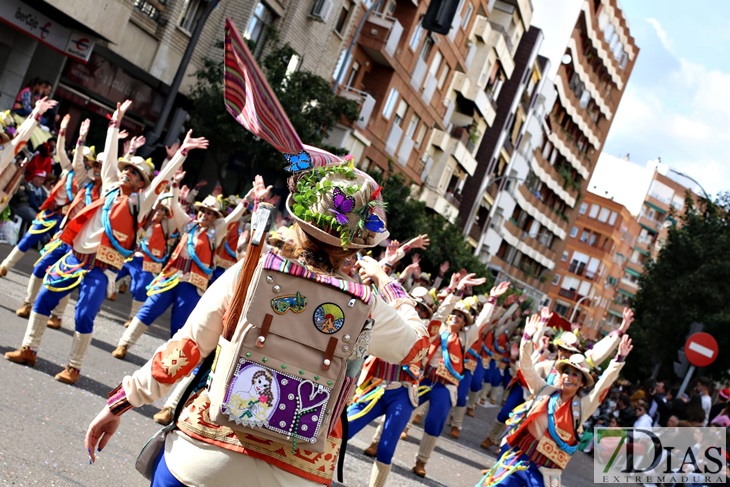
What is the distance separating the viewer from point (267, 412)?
341cm

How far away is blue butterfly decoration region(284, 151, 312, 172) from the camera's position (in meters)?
3.71

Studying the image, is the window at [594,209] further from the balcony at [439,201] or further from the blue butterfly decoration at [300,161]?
the blue butterfly decoration at [300,161]

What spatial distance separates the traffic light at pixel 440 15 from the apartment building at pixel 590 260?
7838cm

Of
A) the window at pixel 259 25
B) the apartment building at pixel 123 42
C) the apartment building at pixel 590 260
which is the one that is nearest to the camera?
the apartment building at pixel 123 42

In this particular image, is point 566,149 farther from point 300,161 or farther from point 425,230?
point 300,161

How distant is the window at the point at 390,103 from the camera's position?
35781 mm

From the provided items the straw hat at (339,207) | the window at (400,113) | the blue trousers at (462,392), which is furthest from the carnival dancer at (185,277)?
the window at (400,113)

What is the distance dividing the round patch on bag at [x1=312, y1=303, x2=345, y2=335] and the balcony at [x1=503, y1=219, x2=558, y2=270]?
62.5 metres

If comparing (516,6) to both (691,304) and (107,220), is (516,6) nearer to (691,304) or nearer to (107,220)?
(691,304)

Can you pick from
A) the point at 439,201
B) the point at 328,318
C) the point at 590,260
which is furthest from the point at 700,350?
the point at 590,260

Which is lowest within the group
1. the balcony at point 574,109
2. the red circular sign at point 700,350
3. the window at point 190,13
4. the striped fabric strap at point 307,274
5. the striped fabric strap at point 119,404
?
the striped fabric strap at point 119,404

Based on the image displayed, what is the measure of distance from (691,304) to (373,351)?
32249 millimetres

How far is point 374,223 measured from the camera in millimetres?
3760

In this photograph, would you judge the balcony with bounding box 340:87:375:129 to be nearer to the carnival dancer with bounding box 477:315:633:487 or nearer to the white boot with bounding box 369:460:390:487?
the white boot with bounding box 369:460:390:487
